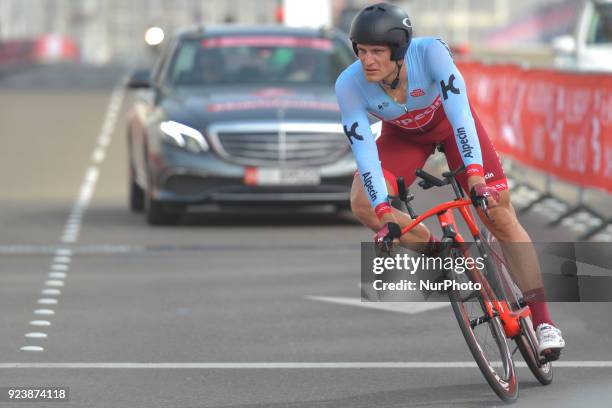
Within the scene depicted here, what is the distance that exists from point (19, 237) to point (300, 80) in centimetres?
315

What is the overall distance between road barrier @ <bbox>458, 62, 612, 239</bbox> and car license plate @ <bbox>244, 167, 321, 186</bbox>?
6.95ft

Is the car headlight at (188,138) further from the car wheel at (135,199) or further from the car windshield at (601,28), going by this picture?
the car windshield at (601,28)

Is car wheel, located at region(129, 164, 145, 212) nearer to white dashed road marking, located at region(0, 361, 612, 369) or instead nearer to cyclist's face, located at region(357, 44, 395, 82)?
white dashed road marking, located at region(0, 361, 612, 369)

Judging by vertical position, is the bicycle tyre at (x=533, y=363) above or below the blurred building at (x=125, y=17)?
above

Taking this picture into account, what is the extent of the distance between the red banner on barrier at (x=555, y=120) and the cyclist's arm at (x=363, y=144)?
639 centimetres

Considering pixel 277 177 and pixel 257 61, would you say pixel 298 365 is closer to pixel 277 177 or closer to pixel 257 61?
pixel 277 177

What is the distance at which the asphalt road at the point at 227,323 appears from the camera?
8.06m

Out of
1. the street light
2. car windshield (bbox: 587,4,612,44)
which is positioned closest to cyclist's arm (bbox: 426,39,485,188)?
the street light

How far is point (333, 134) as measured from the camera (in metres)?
15.4

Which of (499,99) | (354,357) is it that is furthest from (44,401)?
(499,99)

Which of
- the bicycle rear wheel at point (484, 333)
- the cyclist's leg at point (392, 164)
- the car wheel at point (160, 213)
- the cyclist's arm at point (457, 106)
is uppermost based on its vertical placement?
the cyclist's arm at point (457, 106)

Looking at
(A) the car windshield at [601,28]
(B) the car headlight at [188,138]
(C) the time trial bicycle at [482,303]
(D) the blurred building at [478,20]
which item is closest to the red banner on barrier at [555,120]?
(B) the car headlight at [188,138]

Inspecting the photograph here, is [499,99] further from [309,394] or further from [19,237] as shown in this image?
[309,394]

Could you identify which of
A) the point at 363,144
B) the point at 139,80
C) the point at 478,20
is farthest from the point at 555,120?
the point at 478,20
